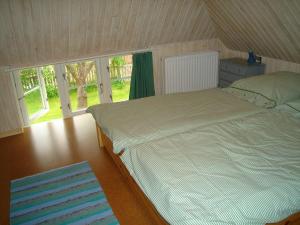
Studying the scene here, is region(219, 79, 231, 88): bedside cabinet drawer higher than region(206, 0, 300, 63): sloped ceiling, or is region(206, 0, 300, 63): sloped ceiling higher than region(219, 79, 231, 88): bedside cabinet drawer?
region(206, 0, 300, 63): sloped ceiling

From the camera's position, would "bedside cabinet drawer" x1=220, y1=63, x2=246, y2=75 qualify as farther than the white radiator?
No

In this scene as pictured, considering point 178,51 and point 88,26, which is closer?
point 88,26

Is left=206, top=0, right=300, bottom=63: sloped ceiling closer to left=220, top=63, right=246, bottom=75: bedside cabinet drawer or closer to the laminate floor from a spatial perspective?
left=220, top=63, right=246, bottom=75: bedside cabinet drawer

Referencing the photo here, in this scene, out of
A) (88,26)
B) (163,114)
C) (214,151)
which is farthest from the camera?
(88,26)

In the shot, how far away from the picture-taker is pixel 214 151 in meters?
2.19

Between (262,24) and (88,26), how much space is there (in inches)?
93.0

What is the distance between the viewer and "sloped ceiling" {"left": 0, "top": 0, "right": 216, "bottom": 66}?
3377mm

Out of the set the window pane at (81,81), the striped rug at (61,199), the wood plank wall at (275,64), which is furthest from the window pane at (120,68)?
the striped rug at (61,199)

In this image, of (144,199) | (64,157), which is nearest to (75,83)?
(64,157)

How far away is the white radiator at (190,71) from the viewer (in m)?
4.75

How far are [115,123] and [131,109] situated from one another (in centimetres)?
40

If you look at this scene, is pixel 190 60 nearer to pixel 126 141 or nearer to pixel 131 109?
pixel 131 109

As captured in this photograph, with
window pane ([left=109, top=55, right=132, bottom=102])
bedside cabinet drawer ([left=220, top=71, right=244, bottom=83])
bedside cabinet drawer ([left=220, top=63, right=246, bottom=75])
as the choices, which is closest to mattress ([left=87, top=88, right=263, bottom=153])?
bedside cabinet drawer ([left=220, top=63, right=246, bottom=75])

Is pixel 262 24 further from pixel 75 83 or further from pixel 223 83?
pixel 75 83
